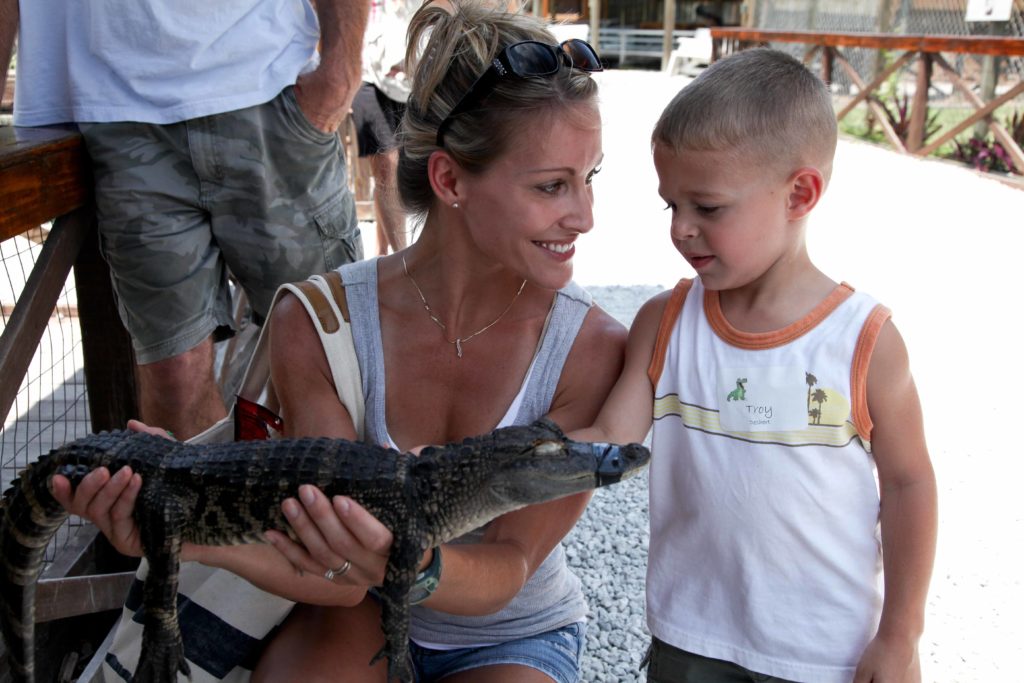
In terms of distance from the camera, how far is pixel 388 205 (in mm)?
3459

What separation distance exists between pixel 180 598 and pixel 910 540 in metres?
1.45

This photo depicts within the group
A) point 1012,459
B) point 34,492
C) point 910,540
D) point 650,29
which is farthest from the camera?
point 650,29

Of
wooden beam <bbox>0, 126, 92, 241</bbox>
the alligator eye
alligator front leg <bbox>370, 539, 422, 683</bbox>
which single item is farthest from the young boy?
wooden beam <bbox>0, 126, 92, 241</bbox>

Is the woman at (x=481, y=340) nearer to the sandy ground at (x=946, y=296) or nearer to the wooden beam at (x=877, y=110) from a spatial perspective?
the sandy ground at (x=946, y=296)

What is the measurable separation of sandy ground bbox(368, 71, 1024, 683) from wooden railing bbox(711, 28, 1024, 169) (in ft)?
1.28

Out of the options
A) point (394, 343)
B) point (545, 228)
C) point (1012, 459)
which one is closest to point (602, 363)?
point (545, 228)

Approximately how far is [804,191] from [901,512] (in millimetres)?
625

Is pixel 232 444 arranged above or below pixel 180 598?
above

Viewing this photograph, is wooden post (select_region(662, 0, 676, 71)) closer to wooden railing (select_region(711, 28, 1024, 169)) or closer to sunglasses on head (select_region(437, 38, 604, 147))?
wooden railing (select_region(711, 28, 1024, 169))

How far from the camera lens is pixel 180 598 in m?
1.88

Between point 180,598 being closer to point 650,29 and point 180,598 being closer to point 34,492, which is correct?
point 34,492

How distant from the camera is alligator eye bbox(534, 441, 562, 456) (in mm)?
1620

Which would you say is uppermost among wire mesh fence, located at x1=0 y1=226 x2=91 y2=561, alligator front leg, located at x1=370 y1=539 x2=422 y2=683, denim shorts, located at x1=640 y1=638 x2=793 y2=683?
alligator front leg, located at x1=370 y1=539 x2=422 y2=683

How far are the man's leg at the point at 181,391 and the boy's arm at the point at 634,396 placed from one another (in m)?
1.54
